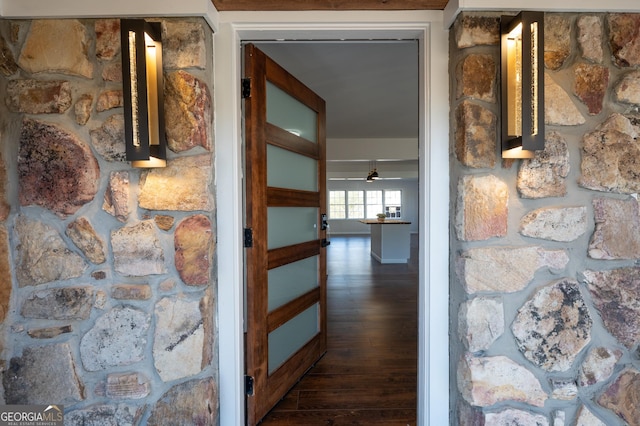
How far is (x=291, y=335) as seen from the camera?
2258mm

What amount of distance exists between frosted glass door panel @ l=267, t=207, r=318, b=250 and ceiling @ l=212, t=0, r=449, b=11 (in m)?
1.09

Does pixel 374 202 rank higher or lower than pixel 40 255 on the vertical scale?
higher

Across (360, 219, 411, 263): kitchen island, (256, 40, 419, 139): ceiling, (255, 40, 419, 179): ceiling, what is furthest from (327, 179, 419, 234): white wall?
(256, 40, 419, 139): ceiling

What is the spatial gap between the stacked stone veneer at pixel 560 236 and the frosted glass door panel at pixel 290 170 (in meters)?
1.15

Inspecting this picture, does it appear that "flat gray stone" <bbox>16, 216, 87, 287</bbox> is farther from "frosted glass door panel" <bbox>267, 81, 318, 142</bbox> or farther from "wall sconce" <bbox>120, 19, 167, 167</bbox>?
"frosted glass door panel" <bbox>267, 81, 318, 142</bbox>

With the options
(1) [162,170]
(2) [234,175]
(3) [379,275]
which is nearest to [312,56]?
(2) [234,175]

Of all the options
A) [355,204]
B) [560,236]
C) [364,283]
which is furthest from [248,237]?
[355,204]

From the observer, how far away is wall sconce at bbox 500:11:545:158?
1.24m

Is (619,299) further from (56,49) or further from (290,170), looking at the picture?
(56,49)

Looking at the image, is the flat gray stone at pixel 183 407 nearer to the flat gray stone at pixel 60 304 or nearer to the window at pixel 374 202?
the flat gray stone at pixel 60 304

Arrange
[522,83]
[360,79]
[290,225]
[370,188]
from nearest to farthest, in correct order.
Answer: [522,83], [290,225], [360,79], [370,188]

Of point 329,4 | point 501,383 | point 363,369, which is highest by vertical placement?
point 329,4

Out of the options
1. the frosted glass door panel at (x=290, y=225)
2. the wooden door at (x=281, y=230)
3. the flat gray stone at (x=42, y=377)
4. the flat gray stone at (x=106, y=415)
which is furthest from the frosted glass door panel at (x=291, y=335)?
the flat gray stone at (x=42, y=377)

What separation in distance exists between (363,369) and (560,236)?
1.79 meters
